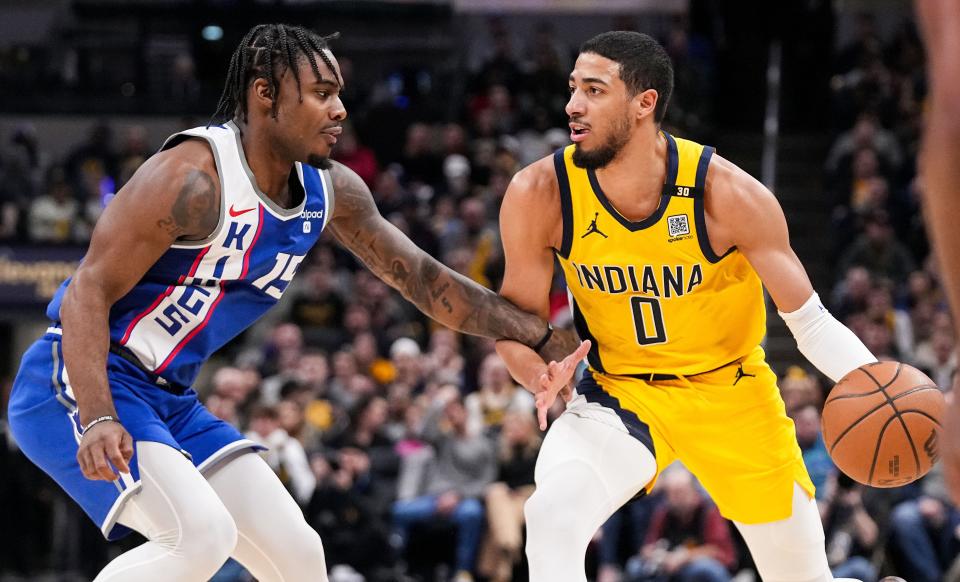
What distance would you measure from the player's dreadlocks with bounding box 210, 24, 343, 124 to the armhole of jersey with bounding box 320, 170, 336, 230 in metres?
0.38

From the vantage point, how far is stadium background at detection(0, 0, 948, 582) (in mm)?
9625

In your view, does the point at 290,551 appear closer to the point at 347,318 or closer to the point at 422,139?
the point at 347,318

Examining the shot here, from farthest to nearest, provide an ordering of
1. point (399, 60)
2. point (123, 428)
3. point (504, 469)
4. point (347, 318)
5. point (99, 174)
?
A: point (399, 60) → point (99, 174) → point (347, 318) → point (504, 469) → point (123, 428)

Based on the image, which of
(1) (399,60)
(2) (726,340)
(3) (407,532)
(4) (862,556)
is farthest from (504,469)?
(1) (399,60)

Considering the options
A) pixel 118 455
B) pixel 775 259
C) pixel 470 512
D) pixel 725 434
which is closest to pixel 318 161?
pixel 118 455

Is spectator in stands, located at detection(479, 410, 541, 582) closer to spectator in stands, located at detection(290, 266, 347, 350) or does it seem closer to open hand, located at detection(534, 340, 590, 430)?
spectator in stands, located at detection(290, 266, 347, 350)

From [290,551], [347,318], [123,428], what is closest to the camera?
[123,428]

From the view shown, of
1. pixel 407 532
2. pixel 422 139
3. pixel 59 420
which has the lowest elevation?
pixel 407 532

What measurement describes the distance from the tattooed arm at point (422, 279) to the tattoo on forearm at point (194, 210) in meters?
0.65

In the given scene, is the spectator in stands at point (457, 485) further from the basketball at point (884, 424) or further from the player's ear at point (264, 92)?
the player's ear at point (264, 92)

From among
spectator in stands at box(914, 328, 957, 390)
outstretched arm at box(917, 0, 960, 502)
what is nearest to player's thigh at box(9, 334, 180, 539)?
outstretched arm at box(917, 0, 960, 502)

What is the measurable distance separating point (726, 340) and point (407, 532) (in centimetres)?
558

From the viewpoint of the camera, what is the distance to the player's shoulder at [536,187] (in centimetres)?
471

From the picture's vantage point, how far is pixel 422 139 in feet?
46.8
